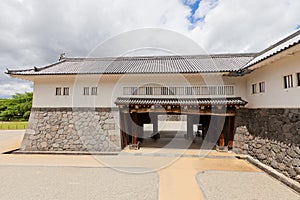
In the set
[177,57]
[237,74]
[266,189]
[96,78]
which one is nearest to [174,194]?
[266,189]

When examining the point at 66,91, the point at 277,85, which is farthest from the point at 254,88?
the point at 66,91

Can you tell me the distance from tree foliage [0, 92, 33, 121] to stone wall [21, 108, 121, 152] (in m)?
25.3

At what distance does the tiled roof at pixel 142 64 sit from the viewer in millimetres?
9492

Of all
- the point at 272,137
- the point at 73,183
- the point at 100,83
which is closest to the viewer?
the point at 73,183

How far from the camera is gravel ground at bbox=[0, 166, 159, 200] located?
459 cm

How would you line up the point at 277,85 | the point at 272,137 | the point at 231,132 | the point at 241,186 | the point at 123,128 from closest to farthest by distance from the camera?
the point at 241,186
the point at 277,85
the point at 272,137
the point at 231,132
the point at 123,128

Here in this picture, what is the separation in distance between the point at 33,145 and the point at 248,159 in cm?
1070

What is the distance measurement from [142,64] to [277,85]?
287 inches

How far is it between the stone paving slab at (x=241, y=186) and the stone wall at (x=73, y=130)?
16.6 feet

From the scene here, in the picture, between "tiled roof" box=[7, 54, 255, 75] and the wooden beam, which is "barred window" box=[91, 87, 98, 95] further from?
the wooden beam

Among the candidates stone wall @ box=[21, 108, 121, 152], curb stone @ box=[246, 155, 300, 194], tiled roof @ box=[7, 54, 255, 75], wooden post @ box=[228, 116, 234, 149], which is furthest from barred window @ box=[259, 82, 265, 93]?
stone wall @ box=[21, 108, 121, 152]

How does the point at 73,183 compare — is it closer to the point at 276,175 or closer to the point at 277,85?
the point at 276,175

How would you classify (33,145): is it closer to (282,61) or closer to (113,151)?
(113,151)

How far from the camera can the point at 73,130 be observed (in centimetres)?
947
